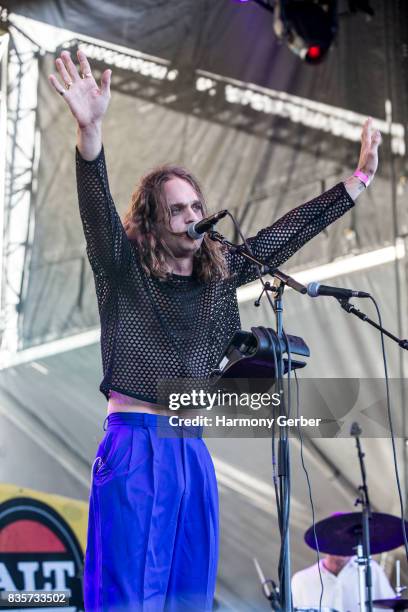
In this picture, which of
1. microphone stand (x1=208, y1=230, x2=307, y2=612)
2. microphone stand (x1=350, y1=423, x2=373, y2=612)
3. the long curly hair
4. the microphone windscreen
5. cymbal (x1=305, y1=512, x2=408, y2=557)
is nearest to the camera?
microphone stand (x1=208, y1=230, x2=307, y2=612)

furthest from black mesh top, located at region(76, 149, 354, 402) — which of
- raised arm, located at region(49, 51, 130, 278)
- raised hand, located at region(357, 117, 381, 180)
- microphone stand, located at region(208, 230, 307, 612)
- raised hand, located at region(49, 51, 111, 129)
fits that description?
raised hand, located at region(357, 117, 381, 180)

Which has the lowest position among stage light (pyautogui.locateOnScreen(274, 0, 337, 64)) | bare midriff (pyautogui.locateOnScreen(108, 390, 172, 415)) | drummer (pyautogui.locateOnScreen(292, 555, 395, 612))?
drummer (pyautogui.locateOnScreen(292, 555, 395, 612))

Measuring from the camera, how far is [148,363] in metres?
2.49

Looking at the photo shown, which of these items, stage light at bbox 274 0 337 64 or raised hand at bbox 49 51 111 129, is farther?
stage light at bbox 274 0 337 64

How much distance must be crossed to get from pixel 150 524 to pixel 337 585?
233 centimetres

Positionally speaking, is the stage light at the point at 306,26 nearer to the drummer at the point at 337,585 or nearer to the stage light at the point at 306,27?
the stage light at the point at 306,27

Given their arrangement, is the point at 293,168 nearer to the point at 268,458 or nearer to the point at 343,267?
the point at 343,267

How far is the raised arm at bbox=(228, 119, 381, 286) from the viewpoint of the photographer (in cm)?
294

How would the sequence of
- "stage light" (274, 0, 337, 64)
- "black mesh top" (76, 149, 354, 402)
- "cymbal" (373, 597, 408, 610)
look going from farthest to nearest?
"stage light" (274, 0, 337, 64)
"cymbal" (373, 597, 408, 610)
"black mesh top" (76, 149, 354, 402)

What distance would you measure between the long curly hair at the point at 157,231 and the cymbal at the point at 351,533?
5.90 feet

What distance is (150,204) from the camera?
2.79 metres

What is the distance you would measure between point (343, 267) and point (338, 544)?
165 cm

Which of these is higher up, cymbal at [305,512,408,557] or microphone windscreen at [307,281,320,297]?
microphone windscreen at [307,281,320,297]

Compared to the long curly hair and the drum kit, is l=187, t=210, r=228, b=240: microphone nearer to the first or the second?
the long curly hair
